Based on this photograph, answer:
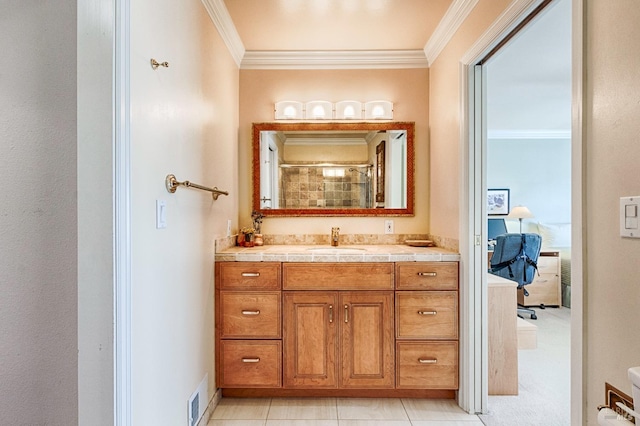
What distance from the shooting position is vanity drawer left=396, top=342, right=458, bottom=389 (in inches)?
91.1

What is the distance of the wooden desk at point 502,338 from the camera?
2389 mm

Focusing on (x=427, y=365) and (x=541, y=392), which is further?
(x=541, y=392)

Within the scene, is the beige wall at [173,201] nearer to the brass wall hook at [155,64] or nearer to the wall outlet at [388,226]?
A: the brass wall hook at [155,64]

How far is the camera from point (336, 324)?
233 centimetres

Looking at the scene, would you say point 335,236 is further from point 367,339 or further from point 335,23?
point 335,23

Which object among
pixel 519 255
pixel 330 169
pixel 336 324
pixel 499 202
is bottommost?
pixel 336 324

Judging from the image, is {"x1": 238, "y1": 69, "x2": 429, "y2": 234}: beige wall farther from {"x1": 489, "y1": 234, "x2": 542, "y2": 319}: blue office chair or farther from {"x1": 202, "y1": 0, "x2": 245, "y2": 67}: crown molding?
{"x1": 489, "y1": 234, "x2": 542, "y2": 319}: blue office chair

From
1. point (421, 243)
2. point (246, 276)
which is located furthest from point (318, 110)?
point (246, 276)

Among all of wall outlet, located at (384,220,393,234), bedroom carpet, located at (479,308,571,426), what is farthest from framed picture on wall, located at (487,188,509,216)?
wall outlet, located at (384,220,393,234)

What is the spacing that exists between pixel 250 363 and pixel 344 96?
2.11m

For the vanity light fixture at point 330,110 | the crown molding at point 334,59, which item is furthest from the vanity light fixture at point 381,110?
the crown molding at point 334,59

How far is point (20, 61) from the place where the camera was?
1.12 meters

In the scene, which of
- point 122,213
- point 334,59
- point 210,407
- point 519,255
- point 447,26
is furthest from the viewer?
point 519,255

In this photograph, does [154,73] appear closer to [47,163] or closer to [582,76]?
[47,163]
